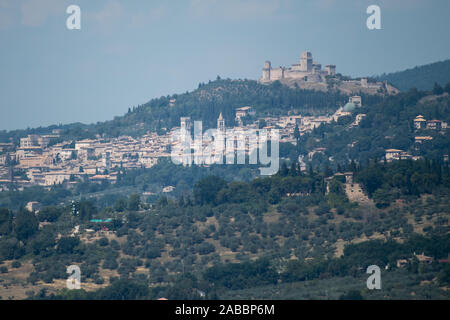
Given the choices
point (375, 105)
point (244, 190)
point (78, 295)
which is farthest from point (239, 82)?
point (78, 295)

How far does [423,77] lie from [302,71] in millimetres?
32907

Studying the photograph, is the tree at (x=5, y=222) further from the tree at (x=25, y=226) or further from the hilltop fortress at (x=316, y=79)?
the hilltop fortress at (x=316, y=79)

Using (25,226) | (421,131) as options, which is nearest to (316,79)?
(421,131)

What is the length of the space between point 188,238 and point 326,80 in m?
84.1

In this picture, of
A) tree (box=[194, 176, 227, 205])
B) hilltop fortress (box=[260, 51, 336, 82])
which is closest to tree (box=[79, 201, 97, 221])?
tree (box=[194, 176, 227, 205])

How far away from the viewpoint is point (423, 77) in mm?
180250

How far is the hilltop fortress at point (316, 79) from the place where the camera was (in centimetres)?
14438

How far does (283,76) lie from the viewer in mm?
158875

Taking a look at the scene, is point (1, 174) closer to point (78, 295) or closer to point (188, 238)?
point (188, 238)

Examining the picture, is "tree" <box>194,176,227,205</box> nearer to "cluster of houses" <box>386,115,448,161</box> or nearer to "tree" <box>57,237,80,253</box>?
"tree" <box>57,237,80,253</box>

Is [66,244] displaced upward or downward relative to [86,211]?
downward

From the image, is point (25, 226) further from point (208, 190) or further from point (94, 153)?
point (94, 153)

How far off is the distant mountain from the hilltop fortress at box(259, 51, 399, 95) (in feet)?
67.0

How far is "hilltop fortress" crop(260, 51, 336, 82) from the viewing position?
15300 cm
